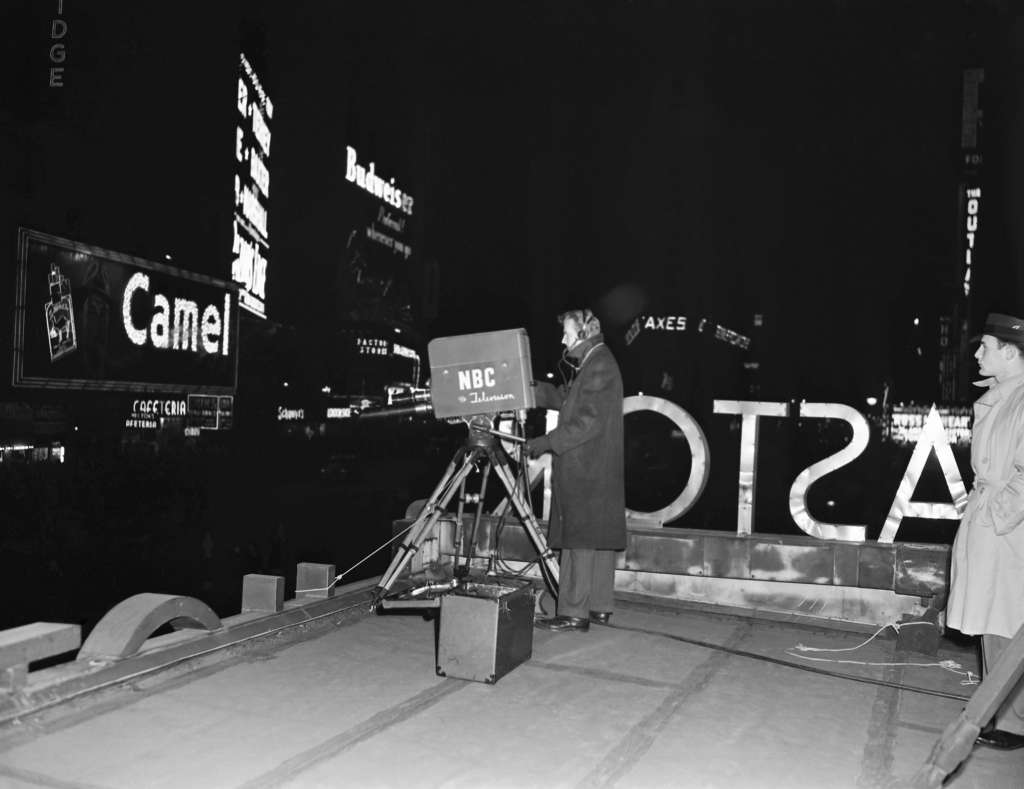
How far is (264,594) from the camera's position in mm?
4289

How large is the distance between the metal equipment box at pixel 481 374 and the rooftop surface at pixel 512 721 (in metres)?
1.11

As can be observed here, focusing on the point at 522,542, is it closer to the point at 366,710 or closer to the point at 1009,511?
the point at 366,710

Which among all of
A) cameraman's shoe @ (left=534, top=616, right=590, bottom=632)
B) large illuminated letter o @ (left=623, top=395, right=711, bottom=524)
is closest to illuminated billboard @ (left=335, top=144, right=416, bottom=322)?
large illuminated letter o @ (left=623, top=395, right=711, bottom=524)

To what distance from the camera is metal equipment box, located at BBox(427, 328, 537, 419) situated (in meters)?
4.48

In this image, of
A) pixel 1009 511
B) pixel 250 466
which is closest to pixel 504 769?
Answer: pixel 1009 511

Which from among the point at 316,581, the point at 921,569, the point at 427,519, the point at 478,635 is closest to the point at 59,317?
the point at 316,581

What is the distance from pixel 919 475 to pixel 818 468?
0.62 metres

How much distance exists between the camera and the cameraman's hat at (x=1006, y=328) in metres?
3.31

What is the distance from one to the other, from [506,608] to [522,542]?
2075mm

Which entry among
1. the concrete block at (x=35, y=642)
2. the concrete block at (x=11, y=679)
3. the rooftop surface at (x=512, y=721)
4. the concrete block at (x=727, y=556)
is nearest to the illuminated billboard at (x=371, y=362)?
the concrete block at (x=727, y=556)

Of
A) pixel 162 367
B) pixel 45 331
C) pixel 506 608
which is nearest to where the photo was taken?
pixel 506 608

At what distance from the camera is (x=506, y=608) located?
363 cm

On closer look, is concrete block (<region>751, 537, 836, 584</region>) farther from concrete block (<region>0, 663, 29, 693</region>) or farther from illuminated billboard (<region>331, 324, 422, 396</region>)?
illuminated billboard (<region>331, 324, 422, 396</region>)

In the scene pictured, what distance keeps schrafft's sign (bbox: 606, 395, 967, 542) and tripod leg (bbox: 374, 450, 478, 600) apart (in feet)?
5.78
